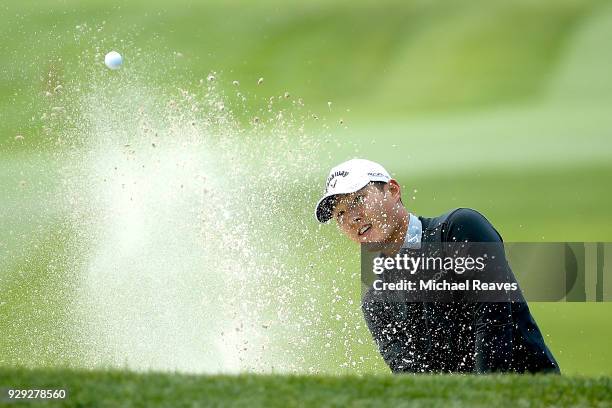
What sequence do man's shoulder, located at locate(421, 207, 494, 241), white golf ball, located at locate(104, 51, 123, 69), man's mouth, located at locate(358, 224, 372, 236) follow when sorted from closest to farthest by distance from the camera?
man's shoulder, located at locate(421, 207, 494, 241) → man's mouth, located at locate(358, 224, 372, 236) → white golf ball, located at locate(104, 51, 123, 69)

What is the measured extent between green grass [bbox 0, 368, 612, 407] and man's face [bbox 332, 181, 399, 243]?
110 centimetres

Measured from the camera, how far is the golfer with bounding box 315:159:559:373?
9.28 ft

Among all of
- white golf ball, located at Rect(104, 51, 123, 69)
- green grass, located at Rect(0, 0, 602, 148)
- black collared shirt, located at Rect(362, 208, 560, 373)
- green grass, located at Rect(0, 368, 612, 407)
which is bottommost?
green grass, located at Rect(0, 368, 612, 407)

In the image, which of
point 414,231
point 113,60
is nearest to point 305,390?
point 414,231

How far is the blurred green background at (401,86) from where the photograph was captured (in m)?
4.83

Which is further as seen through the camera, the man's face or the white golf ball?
the white golf ball

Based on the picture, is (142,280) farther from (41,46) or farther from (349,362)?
(41,46)

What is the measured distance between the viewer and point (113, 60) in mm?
4699

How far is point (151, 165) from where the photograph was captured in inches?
179

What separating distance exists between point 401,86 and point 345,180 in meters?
2.27

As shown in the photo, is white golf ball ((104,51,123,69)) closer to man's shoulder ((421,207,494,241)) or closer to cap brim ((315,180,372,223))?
cap brim ((315,180,372,223))

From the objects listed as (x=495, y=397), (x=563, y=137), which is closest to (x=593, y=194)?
(x=563, y=137)

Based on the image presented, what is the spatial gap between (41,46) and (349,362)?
98.5 inches

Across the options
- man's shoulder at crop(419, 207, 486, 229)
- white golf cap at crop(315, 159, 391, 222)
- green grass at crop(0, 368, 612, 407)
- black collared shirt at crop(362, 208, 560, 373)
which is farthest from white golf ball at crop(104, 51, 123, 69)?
green grass at crop(0, 368, 612, 407)
